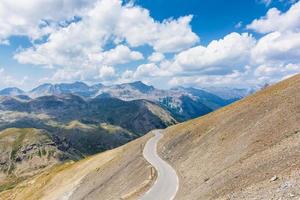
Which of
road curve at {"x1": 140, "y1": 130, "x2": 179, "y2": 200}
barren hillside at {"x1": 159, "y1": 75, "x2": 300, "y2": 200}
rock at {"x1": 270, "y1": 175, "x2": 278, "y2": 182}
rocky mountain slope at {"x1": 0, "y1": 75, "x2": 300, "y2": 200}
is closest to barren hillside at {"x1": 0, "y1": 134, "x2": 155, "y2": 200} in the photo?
rocky mountain slope at {"x1": 0, "y1": 75, "x2": 300, "y2": 200}

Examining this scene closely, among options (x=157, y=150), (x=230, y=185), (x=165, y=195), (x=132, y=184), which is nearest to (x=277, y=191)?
(x=230, y=185)

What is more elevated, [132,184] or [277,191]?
[277,191]

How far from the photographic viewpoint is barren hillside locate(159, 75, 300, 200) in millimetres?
33062


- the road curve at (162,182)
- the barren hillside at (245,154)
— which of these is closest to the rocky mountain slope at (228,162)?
the barren hillside at (245,154)

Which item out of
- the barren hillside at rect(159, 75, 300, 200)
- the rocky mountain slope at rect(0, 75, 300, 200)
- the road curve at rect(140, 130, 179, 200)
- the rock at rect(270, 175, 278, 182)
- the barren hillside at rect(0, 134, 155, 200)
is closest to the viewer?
the rock at rect(270, 175, 278, 182)

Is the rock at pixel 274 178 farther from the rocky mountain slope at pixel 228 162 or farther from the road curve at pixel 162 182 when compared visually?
the road curve at pixel 162 182

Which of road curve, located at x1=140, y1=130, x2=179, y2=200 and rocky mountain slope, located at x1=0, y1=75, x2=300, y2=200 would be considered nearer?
rocky mountain slope, located at x1=0, y1=75, x2=300, y2=200

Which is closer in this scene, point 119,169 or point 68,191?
point 119,169

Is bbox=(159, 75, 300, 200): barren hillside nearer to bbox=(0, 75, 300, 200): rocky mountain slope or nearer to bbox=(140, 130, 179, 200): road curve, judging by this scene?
bbox=(0, 75, 300, 200): rocky mountain slope

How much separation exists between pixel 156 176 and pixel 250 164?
25.2 metres

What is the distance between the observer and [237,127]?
209 ft

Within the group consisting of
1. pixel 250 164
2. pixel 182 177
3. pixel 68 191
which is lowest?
pixel 68 191

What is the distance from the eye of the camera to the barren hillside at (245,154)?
33.1m

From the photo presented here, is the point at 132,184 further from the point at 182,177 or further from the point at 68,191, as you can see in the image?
the point at 68,191
